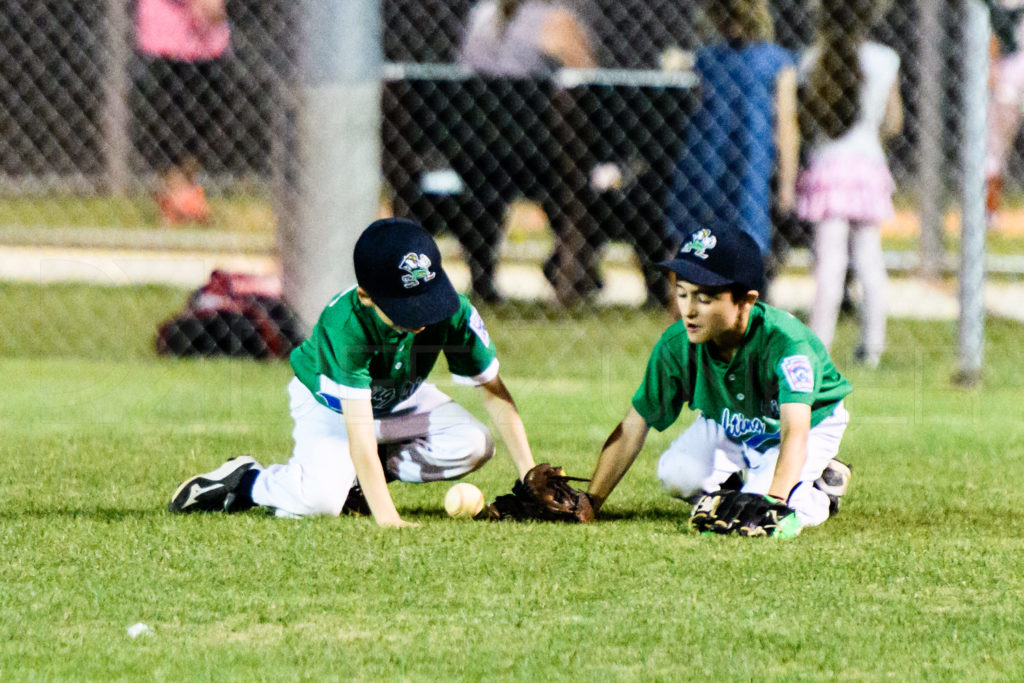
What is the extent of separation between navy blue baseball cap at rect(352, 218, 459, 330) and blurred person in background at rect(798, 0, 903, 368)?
152 inches

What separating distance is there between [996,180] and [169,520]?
9.17 metres

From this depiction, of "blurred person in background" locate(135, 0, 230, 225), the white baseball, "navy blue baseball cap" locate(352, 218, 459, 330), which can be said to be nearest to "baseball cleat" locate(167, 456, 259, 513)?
the white baseball

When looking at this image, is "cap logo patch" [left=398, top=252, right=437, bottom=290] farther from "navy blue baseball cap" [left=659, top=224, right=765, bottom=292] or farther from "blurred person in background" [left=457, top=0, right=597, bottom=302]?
"blurred person in background" [left=457, top=0, right=597, bottom=302]

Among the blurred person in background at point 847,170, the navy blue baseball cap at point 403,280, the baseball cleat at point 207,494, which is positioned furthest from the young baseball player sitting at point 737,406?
the blurred person in background at point 847,170

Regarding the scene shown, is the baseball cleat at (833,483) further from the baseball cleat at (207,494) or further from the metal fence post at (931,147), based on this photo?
the metal fence post at (931,147)

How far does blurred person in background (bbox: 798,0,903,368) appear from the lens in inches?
309

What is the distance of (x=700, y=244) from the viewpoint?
14.6 ft

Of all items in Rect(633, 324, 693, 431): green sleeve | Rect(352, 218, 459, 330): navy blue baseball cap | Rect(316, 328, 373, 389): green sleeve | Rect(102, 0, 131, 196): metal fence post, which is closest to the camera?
Rect(352, 218, 459, 330): navy blue baseball cap

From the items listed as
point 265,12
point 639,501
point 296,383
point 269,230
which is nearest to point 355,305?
point 296,383

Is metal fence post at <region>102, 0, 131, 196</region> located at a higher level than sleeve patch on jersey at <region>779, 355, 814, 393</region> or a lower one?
lower

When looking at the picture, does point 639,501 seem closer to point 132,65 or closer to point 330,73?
point 330,73

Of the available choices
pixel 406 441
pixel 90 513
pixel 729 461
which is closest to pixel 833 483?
pixel 729 461

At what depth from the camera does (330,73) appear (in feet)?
24.8

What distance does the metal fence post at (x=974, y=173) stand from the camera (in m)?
7.42
